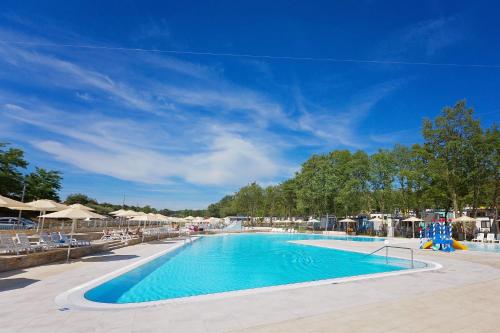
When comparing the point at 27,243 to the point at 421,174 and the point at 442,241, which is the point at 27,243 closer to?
the point at 442,241

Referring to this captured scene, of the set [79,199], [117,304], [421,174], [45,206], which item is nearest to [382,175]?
[421,174]

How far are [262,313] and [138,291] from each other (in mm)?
5101

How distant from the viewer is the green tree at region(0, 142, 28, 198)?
32.8m

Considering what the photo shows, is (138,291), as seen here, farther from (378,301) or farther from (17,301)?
(378,301)

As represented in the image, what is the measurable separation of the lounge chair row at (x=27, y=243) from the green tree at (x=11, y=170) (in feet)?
82.5

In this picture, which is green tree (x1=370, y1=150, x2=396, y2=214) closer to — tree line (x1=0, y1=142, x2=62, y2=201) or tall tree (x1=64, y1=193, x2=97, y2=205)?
tree line (x1=0, y1=142, x2=62, y2=201)

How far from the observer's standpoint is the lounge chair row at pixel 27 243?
9.98 metres

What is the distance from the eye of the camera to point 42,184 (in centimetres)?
3872

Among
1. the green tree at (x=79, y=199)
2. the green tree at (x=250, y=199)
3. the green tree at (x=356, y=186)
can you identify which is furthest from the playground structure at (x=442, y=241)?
the green tree at (x=79, y=199)

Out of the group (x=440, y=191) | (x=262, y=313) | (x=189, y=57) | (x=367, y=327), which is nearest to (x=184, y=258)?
(x=189, y=57)

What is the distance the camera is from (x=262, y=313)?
5109 millimetres

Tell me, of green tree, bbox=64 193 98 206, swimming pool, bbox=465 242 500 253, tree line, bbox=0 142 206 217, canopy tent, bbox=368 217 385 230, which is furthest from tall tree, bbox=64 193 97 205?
swimming pool, bbox=465 242 500 253

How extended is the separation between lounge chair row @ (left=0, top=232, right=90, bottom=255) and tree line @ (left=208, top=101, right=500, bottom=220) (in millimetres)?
31790

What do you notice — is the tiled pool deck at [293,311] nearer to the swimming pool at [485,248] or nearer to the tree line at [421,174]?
the swimming pool at [485,248]
